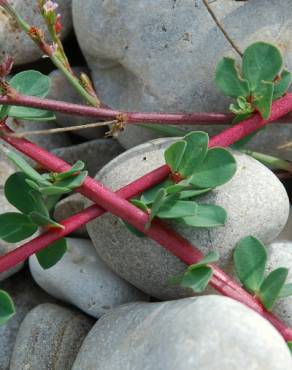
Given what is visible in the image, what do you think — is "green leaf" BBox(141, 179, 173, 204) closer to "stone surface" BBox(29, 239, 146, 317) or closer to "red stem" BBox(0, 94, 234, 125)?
"red stem" BBox(0, 94, 234, 125)

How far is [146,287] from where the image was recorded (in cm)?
128

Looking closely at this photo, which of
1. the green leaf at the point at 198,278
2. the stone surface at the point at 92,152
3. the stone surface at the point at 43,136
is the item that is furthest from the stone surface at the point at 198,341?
the stone surface at the point at 43,136

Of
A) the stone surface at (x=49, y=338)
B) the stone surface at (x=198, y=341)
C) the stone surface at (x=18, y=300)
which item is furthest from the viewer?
the stone surface at (x=18, y=300)

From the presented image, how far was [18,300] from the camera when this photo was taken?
1.50 m

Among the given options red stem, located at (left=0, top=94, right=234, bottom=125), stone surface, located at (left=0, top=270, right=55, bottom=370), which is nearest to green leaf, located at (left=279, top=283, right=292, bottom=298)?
red stem, located at (left=0, top=94, right=234, bottom=125)

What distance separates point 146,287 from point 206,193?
222mm

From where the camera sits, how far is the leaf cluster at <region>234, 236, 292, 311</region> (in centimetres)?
110

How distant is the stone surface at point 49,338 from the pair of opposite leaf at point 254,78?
0.53 metres

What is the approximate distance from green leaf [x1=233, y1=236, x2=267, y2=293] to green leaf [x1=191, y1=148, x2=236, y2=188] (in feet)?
0.35

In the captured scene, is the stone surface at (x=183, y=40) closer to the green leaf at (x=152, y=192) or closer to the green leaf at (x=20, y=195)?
the green leaf at (x=152, y=192)

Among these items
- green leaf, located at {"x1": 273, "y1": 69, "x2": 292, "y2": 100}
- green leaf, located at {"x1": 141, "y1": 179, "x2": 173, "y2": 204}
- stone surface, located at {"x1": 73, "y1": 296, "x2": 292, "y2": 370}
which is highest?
green leaf, located at {"x1": 141, "y1": 179, "x2": 173, "y2": 204}

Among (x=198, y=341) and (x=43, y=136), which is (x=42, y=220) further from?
(x=43, y=136)

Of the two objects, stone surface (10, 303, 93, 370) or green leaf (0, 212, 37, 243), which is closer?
green leaf (0, 212, 37, 243)

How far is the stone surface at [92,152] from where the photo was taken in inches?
60.9
